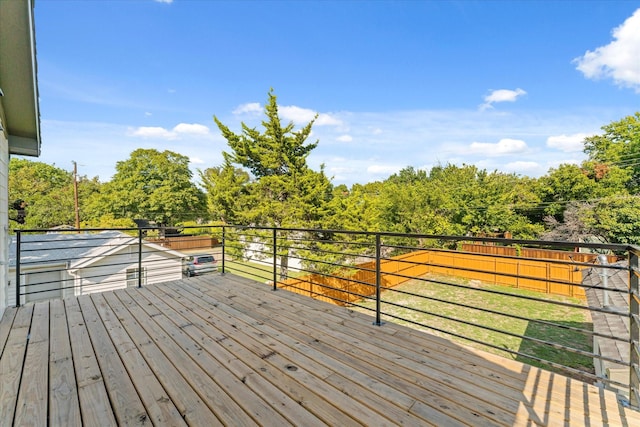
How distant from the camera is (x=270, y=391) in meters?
1.47

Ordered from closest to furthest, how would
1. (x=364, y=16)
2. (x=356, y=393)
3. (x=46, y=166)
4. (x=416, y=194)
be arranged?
1. (x=356, y=393)
2. (x=364, y=16)
3. (x=416, y=194)
4. (x=46, y=166)

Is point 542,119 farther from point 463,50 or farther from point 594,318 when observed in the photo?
point 594,318

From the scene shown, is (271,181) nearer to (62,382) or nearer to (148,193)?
(62,382)

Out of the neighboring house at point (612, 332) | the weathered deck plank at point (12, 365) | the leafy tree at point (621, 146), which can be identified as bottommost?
the neighboring house at point (612, 332)

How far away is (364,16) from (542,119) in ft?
58.2

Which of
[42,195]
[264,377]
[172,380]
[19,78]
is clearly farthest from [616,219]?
[42,195]

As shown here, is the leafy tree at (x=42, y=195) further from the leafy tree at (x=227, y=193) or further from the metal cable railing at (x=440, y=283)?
the leafy tree at (x=227, y=193)

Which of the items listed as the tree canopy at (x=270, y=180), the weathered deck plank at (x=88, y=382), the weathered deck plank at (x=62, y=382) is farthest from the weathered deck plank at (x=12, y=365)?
the tree canopy at (x=270, y=180)

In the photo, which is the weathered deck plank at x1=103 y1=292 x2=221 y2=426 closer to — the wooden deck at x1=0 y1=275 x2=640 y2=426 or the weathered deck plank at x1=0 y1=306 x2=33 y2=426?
the wooden deck at x1=0 y1=275 x2=640 y2=426

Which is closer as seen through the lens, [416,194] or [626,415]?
→ [626,415]

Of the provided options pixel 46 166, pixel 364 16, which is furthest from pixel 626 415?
pixel 46 166

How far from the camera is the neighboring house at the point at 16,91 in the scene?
6.75 feet

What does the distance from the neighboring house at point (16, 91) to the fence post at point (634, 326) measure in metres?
3.77

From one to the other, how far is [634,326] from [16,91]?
5.37 metres
